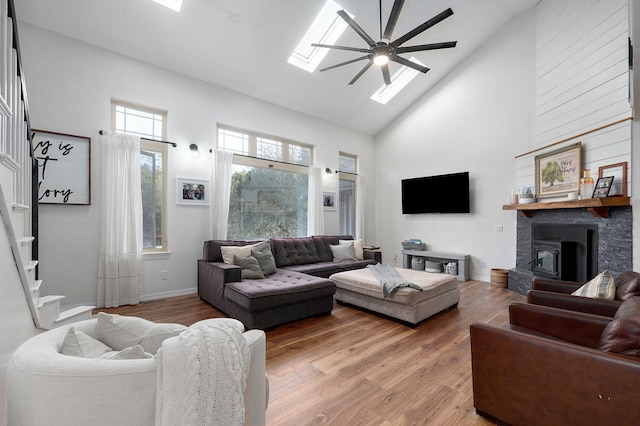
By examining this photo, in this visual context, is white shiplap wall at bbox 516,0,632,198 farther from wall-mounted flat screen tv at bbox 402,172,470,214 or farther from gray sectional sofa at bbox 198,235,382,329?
gray sectional sofa at bbox 198,235,382,329

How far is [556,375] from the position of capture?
4.28ft

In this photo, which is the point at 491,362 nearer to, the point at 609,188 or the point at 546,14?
the point at 609,188

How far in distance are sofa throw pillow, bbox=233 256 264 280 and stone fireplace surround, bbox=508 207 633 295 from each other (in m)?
3.89

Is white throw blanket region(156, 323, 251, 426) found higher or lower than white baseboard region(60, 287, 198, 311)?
higher

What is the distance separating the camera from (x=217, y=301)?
11.0 ft

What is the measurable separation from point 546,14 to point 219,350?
20.1 ft

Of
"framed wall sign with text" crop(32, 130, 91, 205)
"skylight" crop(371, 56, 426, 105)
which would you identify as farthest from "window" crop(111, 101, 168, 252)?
"skylight" crop(371, 56, 426, 105)

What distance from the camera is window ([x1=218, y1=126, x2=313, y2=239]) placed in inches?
188

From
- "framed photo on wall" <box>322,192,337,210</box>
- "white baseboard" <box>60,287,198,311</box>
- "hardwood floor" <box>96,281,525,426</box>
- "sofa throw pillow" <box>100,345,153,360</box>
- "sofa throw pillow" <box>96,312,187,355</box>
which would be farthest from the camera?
"framed photo on wall" <box>322,192,337,210</box>

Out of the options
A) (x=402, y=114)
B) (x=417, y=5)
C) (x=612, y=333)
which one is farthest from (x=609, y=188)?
(x=402, y=114)

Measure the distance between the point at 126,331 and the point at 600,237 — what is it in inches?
185

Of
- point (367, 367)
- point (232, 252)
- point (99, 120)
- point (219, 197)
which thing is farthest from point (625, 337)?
point (99, 120)

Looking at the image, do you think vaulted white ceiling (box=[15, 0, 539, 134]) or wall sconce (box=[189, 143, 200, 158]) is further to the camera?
wall sconce (box=[189, 143, 200, 158])

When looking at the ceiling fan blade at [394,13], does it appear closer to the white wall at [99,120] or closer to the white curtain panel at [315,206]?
the white wall at [99,120]
